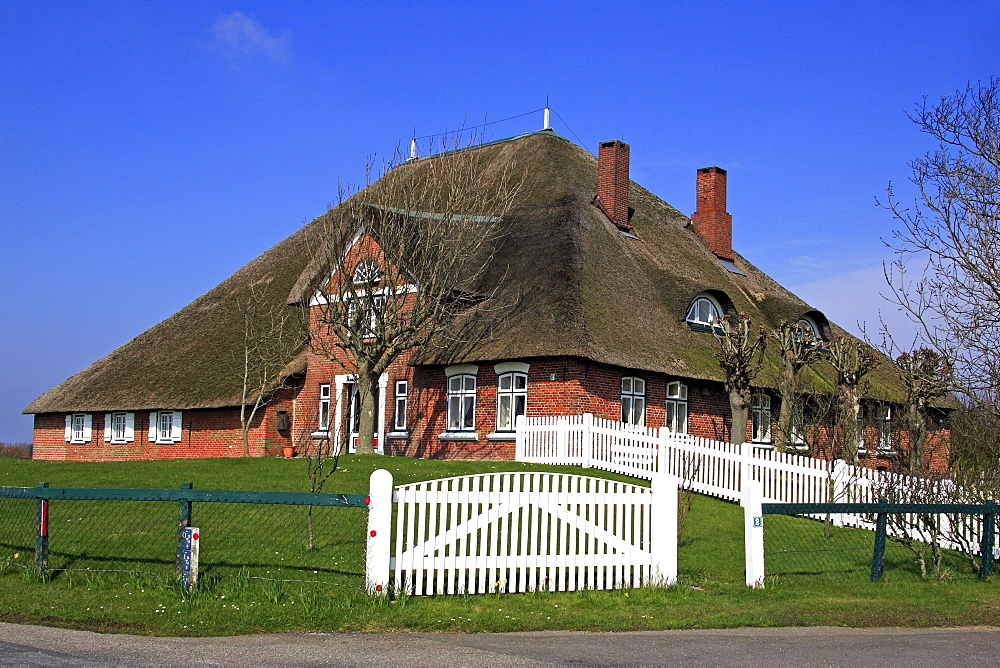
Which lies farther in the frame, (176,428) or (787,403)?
(176,428)

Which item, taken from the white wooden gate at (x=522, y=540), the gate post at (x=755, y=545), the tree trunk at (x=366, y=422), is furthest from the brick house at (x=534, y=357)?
the white wooden gate at (x=522, y=540)

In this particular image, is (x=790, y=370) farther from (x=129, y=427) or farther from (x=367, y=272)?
(x=129, y=427)

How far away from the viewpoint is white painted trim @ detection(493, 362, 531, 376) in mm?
24156

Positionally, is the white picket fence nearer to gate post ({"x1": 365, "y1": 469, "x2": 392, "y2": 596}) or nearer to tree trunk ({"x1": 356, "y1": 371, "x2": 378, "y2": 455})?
tree trunk ({"x1": 356, "y1": 371, "x2": 378, "y2": 455})

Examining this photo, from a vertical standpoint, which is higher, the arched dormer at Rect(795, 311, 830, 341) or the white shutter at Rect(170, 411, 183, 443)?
the arched dormer at Rect(795, 311, 830, 341)

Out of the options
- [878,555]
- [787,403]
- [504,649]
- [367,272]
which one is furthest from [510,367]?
[504,649]

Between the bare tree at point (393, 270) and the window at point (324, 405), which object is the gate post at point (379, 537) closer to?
the bare tree at point (393, 270)

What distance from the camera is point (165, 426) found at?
105ft

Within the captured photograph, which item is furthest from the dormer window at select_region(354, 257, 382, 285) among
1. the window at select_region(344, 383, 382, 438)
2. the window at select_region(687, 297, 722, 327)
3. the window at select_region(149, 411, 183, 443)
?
the window at select_region(149, 411, 183, 443)

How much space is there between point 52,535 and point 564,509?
21.6 ft

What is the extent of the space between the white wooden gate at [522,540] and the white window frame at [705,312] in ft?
55.5

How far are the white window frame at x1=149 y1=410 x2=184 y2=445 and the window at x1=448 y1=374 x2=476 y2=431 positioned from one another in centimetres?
1055

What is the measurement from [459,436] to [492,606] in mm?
15646

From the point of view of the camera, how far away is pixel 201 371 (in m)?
31.5
